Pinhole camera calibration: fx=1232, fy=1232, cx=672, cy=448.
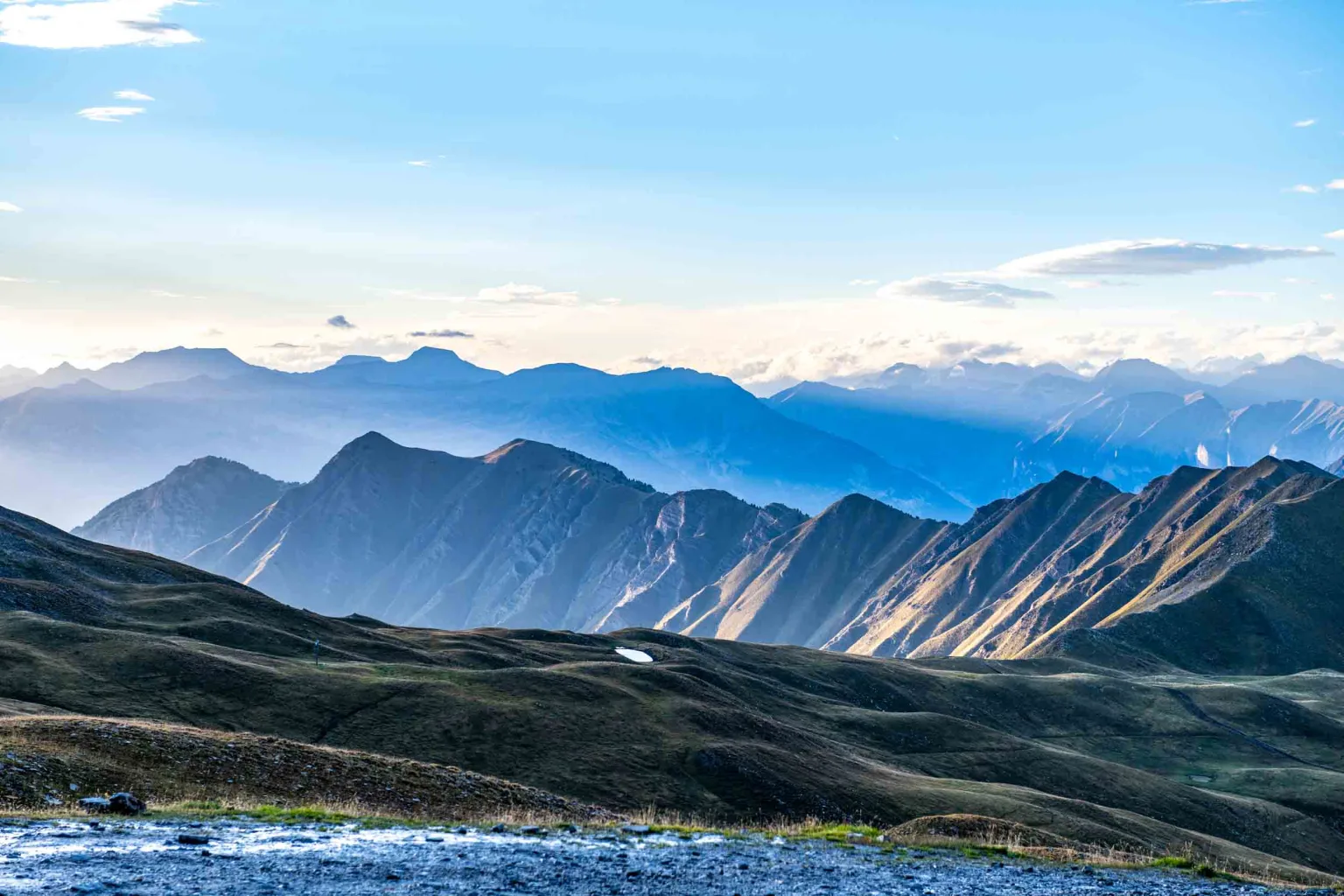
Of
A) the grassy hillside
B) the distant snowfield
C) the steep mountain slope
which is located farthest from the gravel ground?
the distant snowfield

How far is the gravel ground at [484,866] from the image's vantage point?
2511 centimetres

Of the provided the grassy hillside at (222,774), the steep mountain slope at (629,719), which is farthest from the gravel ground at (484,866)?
the steep mountain slope at (629,719)

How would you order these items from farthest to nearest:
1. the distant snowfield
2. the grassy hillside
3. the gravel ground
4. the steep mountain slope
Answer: the distant snowfield < the steep mountain slope < the grassy hillside < the gravel ground

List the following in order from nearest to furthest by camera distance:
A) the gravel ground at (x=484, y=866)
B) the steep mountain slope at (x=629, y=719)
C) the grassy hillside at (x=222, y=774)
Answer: the gravel ground at (x=484, y=866) → the grassy hillside at (x=222, y=774) → the steep mountain slope at (x=629, y=719)

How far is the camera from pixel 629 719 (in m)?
79.6

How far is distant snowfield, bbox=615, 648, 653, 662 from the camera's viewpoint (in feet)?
428

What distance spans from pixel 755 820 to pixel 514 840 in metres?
35.7

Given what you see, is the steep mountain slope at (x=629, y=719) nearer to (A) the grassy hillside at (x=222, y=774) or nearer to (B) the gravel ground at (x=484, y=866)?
(A) the grassy hillside at (x=222, y=774)

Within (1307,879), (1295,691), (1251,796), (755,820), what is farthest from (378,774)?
(1295,691)

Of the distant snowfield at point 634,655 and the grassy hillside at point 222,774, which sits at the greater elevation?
the grassy hillside at point 222,774

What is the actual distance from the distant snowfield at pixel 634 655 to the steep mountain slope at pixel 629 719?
2.43m

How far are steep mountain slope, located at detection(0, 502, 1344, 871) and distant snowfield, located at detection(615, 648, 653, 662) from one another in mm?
2435

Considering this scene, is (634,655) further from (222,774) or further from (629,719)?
(222,774)

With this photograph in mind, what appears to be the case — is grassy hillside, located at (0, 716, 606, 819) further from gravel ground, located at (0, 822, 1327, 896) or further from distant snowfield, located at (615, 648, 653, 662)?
distant snowfield, located at (615, 648, 653, 662)
